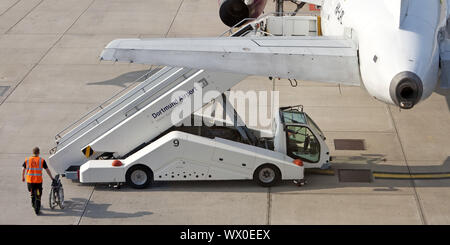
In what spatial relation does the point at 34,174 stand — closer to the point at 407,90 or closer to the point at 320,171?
the point at 320,171

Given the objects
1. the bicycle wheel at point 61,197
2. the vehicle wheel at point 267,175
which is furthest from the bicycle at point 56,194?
the vehicle wheel at point 267,175

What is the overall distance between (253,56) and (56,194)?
5780 millimetres

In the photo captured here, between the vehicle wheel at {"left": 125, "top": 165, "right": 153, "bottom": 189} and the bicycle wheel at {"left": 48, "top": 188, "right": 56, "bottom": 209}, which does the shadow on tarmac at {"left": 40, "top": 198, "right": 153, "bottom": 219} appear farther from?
the vehicle wheel at {"left": 125, "top": 165, "right": 153, "bottom": 189}

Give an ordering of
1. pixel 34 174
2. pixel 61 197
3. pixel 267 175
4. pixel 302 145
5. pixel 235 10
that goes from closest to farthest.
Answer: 1. pixel 34 174
2. pixel 61 197
3. pixel 267 175
4. pixel 302 145
5. pixel 235 10

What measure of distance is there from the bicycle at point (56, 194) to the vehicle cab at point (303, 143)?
18.3ft

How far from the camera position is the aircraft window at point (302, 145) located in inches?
723

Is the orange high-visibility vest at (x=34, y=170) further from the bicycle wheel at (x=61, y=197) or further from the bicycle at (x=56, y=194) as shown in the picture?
the bicycle wheel at (x=61, y=197)

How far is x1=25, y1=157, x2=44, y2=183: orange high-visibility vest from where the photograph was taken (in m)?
16.8

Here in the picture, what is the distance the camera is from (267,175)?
1805 cm

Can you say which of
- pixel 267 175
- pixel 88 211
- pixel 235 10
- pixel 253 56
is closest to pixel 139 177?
pixel 88 211

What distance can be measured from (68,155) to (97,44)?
36.9ft

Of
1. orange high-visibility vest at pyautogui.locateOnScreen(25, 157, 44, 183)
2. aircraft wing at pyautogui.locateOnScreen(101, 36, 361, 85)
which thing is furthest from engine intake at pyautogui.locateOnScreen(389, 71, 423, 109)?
orange high-visibility vest at pyautogui.locateOnScreen(25, 157, 44, 183)
